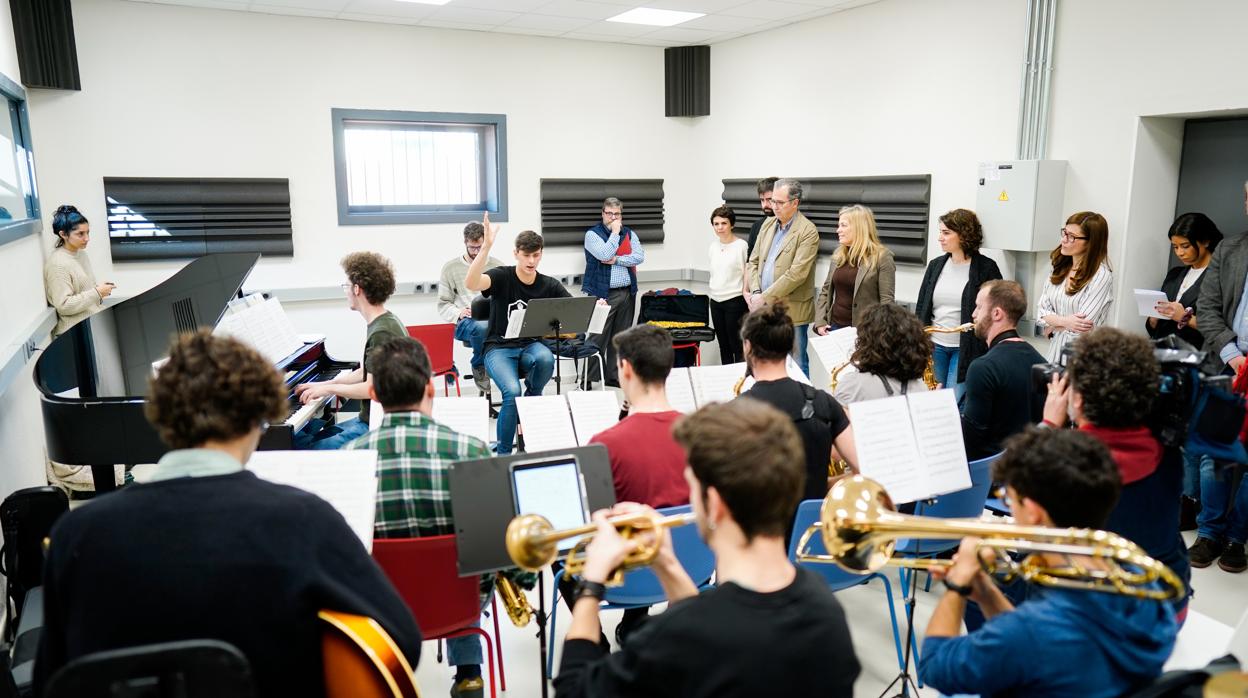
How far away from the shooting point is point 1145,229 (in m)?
4.83

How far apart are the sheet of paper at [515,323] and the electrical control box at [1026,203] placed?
2.98 meters

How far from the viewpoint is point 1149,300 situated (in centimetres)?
438

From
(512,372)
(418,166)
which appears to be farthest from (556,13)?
(512,372)

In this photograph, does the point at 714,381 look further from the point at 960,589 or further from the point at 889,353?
the point at 960,589

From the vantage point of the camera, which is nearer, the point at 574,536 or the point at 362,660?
the point at 362,660

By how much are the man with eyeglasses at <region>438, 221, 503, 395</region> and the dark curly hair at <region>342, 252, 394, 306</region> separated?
1723 mm

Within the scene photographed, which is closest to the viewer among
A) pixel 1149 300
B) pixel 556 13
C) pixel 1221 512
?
pixel 1221 512

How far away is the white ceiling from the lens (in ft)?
20.2

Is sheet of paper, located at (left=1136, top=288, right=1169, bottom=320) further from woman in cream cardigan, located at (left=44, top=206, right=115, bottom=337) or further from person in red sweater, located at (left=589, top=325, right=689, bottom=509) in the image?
woman in cream cardigan, located at (left=44, top=206, right=115, bottom=337)

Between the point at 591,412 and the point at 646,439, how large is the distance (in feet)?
1.92

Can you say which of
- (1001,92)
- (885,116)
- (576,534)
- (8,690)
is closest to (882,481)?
(576,534)

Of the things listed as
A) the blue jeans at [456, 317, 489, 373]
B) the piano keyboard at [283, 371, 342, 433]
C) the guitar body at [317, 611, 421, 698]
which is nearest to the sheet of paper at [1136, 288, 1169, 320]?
the blue jeans at [456, 317, 489, 373]

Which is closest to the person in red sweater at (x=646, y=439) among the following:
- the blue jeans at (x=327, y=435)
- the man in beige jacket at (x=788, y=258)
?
the blue jeans at (x=327, y=435)

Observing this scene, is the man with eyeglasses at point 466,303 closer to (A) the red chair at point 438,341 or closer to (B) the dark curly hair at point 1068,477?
(A) the red chair at point 438,341
